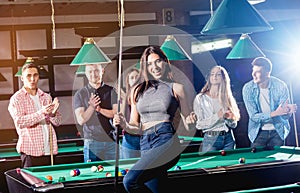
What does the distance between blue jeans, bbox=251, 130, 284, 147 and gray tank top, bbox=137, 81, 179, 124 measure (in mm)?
1781

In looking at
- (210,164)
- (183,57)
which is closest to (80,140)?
(183,57)

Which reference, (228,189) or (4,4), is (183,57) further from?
(4,4)

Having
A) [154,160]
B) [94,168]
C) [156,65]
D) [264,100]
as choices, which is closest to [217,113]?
[264,100]

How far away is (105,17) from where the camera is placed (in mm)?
10664

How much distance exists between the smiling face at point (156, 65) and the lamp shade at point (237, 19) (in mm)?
549

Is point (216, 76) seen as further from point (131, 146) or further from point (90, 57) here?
point (90, 57)

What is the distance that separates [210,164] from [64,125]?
5.95 m

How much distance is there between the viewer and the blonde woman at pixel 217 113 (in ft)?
16.4

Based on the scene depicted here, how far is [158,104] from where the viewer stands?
11.6 ft

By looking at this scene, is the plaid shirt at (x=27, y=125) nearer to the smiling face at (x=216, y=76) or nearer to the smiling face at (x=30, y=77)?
the smiling face at (x=30, y=77)

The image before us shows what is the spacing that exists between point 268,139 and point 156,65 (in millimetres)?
1872

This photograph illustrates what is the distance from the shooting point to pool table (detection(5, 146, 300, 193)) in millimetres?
3488

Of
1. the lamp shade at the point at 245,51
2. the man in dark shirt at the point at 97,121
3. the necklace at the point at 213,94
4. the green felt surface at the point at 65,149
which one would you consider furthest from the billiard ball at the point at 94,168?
the lamp shade at the point at 245,51

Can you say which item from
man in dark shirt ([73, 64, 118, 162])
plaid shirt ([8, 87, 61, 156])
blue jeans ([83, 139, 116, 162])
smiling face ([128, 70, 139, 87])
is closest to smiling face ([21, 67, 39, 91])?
plaid shirt ([8, 87, 61, 156])
